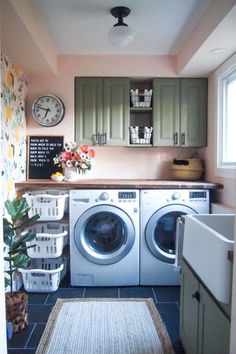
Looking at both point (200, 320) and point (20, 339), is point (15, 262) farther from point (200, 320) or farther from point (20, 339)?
point (200, 320)

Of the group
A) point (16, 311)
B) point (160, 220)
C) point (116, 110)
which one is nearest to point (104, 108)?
point (116, 110)

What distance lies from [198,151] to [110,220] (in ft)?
4.59

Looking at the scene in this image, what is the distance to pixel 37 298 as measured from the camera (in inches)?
96.8

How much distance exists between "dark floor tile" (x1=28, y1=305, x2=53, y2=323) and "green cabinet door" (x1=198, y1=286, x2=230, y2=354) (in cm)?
125

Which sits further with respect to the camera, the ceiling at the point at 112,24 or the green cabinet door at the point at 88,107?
the green cabinet door at the point at 88,107

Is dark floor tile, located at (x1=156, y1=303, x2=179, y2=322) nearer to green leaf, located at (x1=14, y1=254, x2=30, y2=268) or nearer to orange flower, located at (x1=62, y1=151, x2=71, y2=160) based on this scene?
green leaf, located at (x1=14, y1=254, x2=30, y2=268)

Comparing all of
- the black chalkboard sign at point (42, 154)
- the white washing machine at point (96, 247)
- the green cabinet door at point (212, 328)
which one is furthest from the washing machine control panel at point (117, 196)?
the green cabinet door at point (212, 328)

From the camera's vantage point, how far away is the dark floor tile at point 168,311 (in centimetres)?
215

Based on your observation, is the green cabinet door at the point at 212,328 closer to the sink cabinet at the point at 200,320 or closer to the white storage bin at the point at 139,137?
the sink cabinet at the point at 200,320

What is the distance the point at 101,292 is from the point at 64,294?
0.33 metres

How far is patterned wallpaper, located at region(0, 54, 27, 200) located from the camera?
2.37 meters

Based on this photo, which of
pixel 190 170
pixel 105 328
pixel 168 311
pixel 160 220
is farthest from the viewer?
pixel 190 170

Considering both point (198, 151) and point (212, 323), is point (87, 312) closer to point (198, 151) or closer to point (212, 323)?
point (212, 323)

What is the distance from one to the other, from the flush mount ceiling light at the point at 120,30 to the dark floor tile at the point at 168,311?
2.14 m
